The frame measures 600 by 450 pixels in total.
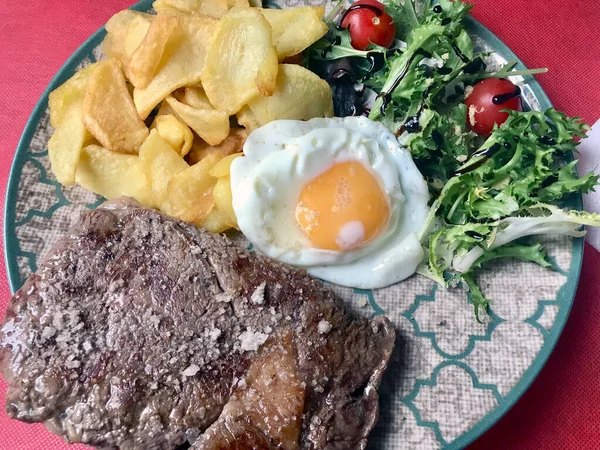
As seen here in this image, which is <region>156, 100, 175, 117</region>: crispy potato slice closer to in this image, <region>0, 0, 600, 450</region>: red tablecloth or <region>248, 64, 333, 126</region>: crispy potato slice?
<region>248, 64, 333, 126</region>: crispy potato slice

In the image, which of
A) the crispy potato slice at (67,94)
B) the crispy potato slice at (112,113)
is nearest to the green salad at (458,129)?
the crispy potato slice at (112,113)

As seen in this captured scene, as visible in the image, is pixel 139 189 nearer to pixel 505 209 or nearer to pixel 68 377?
pixel 68 377

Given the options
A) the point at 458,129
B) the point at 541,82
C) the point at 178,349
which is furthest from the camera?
the point at 541,82

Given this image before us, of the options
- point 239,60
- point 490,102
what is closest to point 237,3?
point 239,60

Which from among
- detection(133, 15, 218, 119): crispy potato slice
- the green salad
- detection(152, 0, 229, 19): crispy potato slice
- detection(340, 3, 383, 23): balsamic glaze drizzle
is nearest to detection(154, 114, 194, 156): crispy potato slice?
detection(133, 15, 218, 119): crispy potato slice

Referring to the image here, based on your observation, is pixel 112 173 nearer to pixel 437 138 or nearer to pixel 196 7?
pixel 196 7

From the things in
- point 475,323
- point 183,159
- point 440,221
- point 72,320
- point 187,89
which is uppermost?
point 187,89

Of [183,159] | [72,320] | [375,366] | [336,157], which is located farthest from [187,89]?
[375,366]
